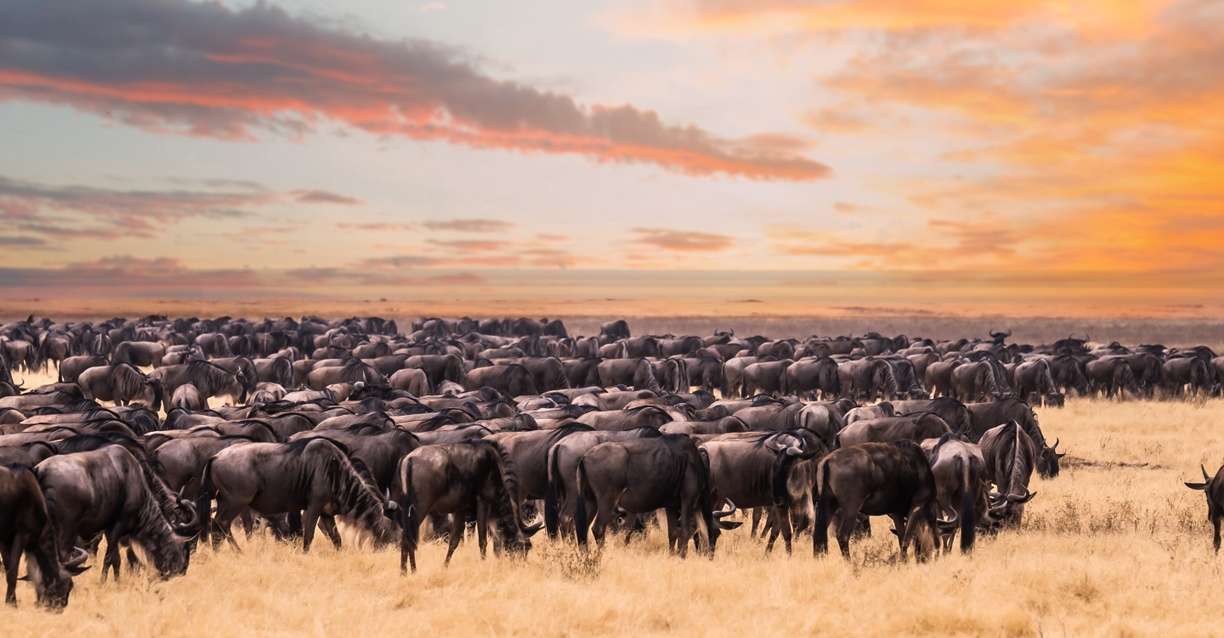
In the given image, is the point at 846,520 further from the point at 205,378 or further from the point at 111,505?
the point at 205,378

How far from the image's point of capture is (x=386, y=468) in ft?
55.3

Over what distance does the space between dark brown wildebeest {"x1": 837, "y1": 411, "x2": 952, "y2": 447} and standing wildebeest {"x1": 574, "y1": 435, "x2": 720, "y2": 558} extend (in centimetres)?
574

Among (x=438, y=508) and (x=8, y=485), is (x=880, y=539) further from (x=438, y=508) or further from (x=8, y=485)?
(x=8, y=485)

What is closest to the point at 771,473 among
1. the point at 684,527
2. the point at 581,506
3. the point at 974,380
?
the point at 684,527

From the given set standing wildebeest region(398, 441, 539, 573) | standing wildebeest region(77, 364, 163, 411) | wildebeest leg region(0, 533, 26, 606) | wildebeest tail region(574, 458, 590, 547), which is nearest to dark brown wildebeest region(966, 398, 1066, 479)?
wildebeest tail region(574, 458, 590, 547)

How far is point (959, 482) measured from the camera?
15523 millimetres

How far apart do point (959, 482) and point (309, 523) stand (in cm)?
973

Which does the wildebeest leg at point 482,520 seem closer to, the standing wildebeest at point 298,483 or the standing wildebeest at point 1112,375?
the standing wildebeest at point 298,483

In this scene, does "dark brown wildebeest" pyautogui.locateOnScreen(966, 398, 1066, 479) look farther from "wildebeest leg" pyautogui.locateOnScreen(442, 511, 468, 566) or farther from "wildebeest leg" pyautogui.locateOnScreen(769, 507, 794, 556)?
"wildebeest leg" pyautogui.locateOnScreen(442, 511, 468, 566)

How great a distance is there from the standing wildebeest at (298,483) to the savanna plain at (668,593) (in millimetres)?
670

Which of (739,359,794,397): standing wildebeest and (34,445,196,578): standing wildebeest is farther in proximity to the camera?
(739,359,794,397): standing wildebeest

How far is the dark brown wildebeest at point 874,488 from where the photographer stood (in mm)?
14492

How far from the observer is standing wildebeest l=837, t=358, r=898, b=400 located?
45719mm

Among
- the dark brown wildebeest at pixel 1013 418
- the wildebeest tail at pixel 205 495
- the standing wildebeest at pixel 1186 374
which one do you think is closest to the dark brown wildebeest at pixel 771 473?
the wildebeest tail at pixel 205 495
